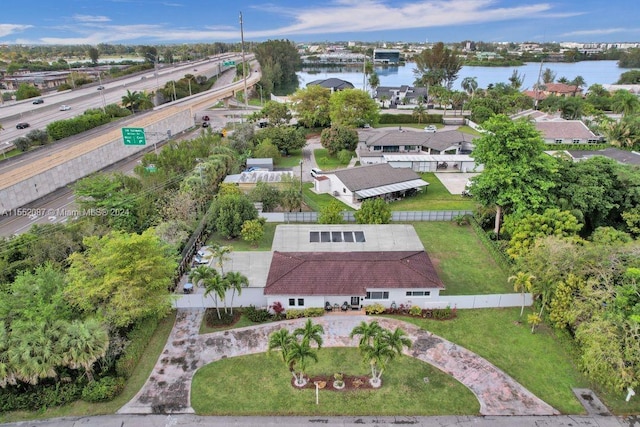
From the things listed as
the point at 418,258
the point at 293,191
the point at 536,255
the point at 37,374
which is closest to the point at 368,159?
the point at 293,191

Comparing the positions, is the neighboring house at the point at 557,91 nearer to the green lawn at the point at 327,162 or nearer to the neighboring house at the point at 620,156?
the neighboring house at the point at 620,156

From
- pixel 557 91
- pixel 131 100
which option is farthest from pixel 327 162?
pixel 557 91

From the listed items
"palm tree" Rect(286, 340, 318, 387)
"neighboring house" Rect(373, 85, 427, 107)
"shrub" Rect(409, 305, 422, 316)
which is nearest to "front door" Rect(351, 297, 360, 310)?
"shrub" Rect(409, 305, 422, 316)

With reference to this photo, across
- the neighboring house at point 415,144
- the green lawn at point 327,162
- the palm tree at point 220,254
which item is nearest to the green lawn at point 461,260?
the palm tree at point 220,254

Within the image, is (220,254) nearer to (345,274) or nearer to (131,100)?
(345,274)

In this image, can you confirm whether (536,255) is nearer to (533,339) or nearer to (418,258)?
(533,339)

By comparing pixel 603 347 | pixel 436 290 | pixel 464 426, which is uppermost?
pixel 603 347
